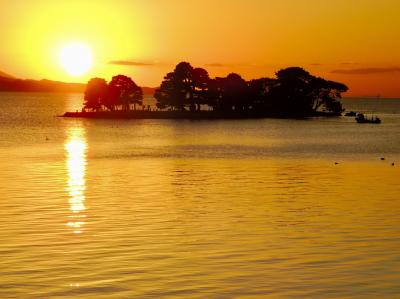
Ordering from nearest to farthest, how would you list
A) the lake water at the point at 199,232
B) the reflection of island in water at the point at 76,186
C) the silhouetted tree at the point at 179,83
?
the lake water at the point at 199,232, the reflection of island in water at the point at 76,186, the silhouetted tree at the point at 179,83

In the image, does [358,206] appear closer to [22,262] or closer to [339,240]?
[339,240]

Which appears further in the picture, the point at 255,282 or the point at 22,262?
the point at 22,262

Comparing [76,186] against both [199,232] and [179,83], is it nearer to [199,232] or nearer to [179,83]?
[199,232]

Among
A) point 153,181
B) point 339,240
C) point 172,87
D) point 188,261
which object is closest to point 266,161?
point 153,181

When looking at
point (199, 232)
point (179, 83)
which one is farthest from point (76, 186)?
point (179, 83)

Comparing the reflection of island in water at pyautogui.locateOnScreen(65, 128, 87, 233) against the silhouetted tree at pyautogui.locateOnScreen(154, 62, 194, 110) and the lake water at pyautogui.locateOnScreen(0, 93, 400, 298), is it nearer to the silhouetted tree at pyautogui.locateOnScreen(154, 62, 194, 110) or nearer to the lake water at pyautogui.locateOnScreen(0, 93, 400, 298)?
the lake water at pyautogui.locateOnScreen(0, 93, 400, 298)

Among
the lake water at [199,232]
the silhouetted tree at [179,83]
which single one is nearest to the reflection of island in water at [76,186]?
the lake water at [199,232]

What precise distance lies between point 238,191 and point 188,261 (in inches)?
783

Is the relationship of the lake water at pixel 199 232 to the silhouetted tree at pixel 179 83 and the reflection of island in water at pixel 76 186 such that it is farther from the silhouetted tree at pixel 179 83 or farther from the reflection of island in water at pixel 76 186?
the silhouetted tree at pixel 179 83

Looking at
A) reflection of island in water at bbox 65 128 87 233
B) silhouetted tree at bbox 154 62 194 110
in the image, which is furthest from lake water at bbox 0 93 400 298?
silhouetted tree at bbox 154 62 194 110

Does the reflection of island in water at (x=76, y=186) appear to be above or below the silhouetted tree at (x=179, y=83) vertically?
below

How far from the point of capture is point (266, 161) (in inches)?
2685

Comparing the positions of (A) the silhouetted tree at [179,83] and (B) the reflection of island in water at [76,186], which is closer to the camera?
(B) the reflection of island in water at [76,186]

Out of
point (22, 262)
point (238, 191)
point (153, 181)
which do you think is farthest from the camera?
point (153, 181)
